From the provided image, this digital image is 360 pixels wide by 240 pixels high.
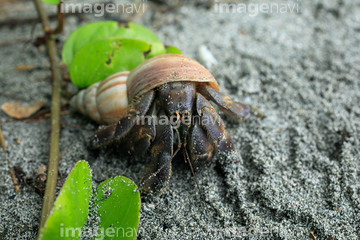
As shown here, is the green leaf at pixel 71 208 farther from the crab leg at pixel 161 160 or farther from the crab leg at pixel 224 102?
the crab leg at pixel 224 102

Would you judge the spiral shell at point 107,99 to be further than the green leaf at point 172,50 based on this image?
No

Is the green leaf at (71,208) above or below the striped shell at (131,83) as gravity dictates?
below

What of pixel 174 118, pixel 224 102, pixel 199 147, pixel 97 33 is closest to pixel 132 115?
pixel 174 118

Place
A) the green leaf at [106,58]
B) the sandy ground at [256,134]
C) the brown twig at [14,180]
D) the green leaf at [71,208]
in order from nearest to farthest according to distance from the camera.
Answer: the green leaf at [71,208], the sandy ground at [256,134], the brown twig at [14,180], the green leaf at [106,58]

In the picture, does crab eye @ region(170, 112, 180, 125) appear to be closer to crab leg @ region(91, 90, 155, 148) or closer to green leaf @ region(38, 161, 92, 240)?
crab leg @ region(91, 90, 155, 148)

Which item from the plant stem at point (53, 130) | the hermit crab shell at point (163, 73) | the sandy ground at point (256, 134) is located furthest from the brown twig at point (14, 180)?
the hermit crab shell at point (163, 73)

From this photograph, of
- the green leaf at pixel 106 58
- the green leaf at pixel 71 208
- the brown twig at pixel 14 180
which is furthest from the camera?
the green leaf at pixel 106 58

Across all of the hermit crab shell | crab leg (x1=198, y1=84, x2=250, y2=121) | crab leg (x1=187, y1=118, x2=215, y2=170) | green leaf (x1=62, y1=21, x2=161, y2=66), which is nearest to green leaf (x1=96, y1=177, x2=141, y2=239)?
crab leg (x1=187, y1=118, x2=215, y2=170)
